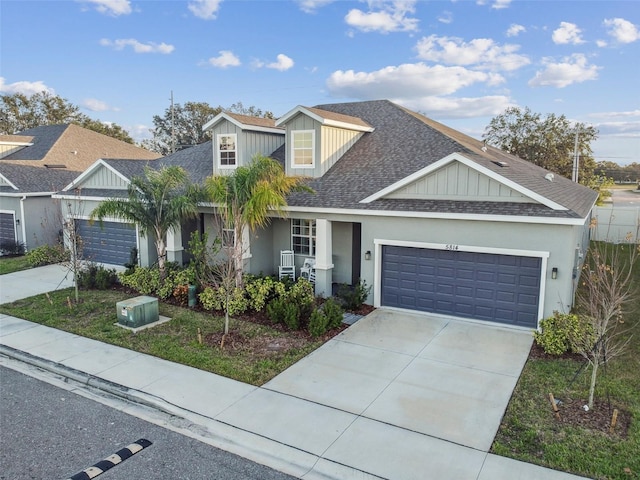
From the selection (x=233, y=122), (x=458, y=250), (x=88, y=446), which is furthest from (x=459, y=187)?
(x=88, y=446)

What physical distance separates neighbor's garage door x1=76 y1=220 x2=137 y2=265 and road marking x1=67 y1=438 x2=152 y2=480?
12157 mm

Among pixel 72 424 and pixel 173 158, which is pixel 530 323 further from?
pixel 173 158

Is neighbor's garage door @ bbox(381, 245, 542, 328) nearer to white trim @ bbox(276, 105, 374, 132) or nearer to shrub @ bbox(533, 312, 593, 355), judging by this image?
shrub @ bbox(533, 312, 593, 355)

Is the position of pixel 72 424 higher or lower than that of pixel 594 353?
lower

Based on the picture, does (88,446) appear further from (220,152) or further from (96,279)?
(220,152)

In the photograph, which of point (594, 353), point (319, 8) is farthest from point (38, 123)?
point (594, 353)

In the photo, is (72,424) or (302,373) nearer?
(72,424)

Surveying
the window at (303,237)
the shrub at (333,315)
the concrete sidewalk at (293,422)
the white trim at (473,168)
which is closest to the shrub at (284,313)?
the shrub at (333,315)

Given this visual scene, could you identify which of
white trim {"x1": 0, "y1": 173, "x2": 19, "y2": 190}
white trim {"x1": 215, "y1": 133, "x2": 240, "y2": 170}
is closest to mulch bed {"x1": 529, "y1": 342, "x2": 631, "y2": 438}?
white trim {"x1": 215, "y1": 133, "x2": 240, "y2": 170}

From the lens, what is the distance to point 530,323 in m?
10.8

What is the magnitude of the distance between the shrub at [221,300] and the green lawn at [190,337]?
1.30 feet

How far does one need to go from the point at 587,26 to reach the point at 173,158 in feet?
53.5

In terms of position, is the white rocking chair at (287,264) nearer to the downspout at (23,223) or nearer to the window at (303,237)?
the window at (303,237)

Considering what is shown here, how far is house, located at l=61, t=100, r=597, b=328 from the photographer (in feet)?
34.6
